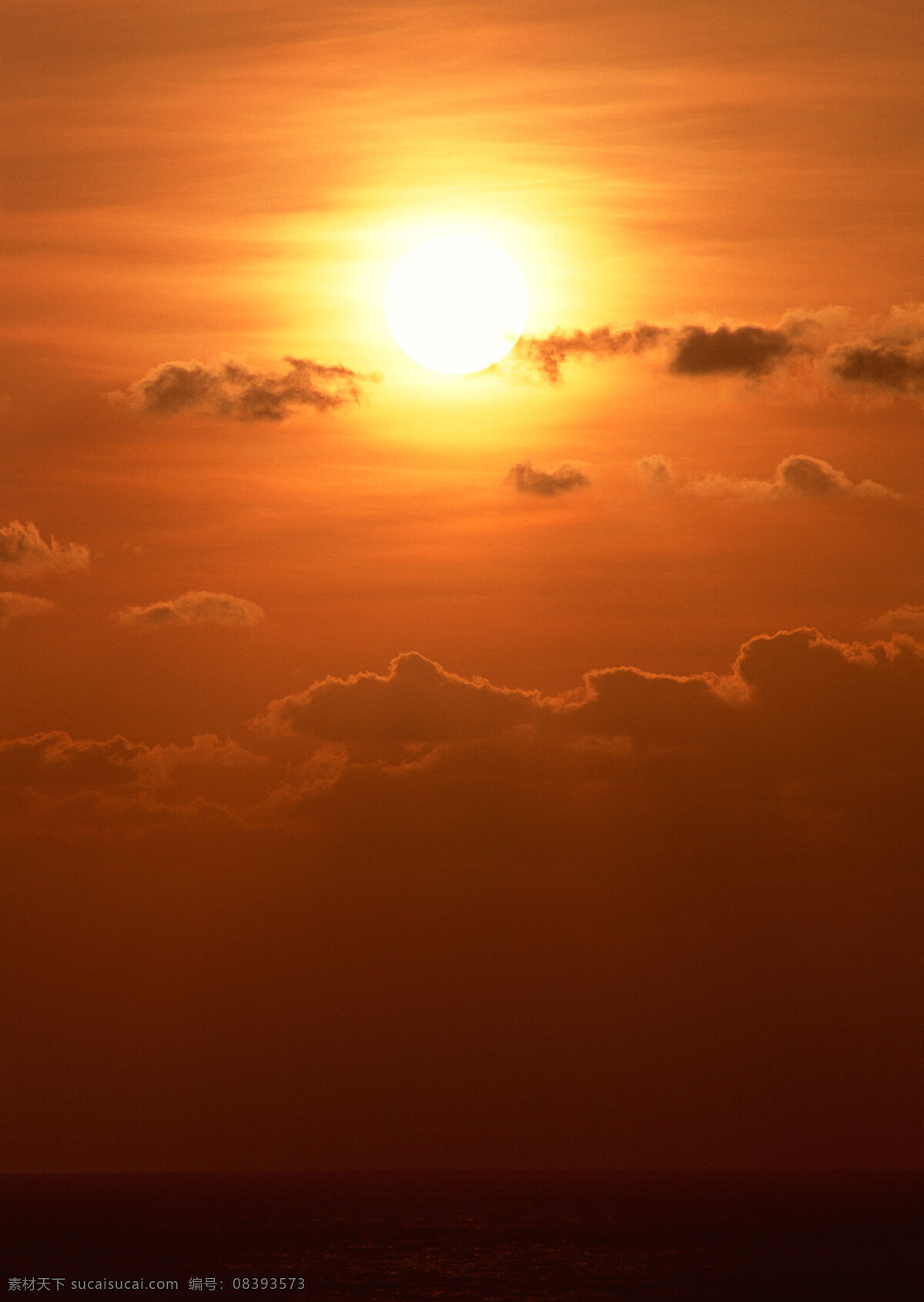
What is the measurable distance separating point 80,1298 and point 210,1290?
55.7ft

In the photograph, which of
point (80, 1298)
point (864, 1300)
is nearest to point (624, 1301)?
point (864, 1300)

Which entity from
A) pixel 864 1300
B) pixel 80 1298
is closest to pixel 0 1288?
pixel 80 1298

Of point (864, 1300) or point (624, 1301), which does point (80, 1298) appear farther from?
point (864, 1300)

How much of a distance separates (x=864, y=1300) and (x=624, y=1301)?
103 ft

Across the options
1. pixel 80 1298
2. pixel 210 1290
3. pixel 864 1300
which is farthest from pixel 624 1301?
pixel 80 1298

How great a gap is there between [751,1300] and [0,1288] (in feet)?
321

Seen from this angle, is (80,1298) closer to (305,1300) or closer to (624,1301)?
(305,1300)

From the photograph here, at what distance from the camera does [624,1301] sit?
199 metres

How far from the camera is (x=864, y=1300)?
199625 millimetres

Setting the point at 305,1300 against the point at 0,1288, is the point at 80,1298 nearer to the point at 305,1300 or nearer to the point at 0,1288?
the point at 0,1288

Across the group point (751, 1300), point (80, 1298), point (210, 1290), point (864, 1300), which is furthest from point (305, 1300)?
point (864, 1300)

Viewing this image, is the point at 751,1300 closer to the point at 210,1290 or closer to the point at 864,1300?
the point at 864,1300

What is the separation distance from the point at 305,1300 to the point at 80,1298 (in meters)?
29.7

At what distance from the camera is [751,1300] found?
19838 cm
